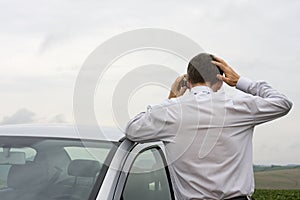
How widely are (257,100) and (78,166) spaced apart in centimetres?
123

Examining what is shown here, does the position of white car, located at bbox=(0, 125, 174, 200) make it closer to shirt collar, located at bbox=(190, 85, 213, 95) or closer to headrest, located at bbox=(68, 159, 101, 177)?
headrest, located at bbox=(68, 159, 101, 177)

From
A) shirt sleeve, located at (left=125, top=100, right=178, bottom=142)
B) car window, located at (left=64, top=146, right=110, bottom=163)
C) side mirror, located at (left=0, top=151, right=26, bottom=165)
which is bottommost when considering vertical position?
side mirror, located at (left=0, top=151, right=26, bottom=165)

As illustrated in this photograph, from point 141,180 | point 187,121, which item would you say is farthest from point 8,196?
point 187,121

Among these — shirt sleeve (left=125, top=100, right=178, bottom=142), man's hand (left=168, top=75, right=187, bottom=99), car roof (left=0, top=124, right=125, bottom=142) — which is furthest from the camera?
car roof (left=0, top=124, right=125, bottom=142)

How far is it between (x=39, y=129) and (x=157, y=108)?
1094 mm

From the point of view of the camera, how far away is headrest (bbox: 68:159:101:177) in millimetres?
3818

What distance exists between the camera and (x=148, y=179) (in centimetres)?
417

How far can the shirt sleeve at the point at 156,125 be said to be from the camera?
3633 millimetres

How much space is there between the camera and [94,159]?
3.90 metres

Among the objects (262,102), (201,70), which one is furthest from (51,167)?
(262,102)

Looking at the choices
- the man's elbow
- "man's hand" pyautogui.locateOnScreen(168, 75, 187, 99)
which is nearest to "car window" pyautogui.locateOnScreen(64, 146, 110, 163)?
"man's hand" pyautogui.locateOnScreen(168, 75, 187, 99)

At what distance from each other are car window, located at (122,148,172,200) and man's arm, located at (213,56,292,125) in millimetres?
794

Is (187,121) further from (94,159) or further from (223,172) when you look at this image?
(94,159)

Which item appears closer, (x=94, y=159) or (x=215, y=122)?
(x=215, y=122)
